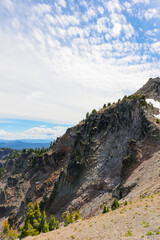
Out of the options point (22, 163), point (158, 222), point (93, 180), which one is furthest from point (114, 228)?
point (22, 163)

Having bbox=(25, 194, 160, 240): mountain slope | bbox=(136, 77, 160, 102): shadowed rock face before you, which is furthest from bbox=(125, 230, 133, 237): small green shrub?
bbox=(136, 77, 160, 102): shadowed rock face

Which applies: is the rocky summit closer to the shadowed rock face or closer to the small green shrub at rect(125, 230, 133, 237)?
the shadowed rock face

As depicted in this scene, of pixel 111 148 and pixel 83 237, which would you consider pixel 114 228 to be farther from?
pixel 111 148

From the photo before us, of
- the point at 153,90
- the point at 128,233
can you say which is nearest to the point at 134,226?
the point at 128,233

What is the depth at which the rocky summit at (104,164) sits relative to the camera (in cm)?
4788

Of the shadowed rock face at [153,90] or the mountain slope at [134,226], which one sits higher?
the shadowed rock face at [153,90]

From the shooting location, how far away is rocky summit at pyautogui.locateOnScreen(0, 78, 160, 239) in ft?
157

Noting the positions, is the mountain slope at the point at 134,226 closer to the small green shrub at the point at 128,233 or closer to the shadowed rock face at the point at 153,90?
the small green shrub at the point at 128,233

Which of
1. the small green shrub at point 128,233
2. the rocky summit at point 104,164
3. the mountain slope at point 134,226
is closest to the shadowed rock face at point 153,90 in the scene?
the rocky summit at point 104,164

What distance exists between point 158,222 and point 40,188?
7765 cm

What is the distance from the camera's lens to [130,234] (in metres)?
20.1

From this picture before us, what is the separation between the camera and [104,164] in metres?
66.1

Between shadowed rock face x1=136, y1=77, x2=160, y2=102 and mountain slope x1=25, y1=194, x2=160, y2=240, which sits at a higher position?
shadowed rock face x1=136, y1=77, x2=160, y2=102

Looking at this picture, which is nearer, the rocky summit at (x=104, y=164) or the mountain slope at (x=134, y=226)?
the mountain slope at (x=134, y=226)
